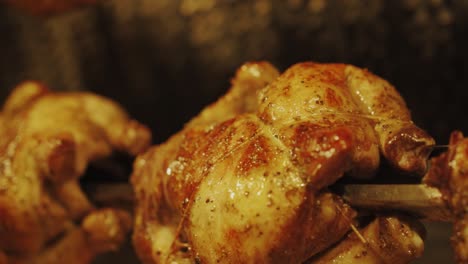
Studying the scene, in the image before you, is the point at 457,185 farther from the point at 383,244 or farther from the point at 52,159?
the point at 52,159

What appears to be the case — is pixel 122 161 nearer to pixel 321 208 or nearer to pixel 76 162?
pixel 76 162

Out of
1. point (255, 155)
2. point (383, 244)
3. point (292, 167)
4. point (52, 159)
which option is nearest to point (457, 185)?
point (383, 244)

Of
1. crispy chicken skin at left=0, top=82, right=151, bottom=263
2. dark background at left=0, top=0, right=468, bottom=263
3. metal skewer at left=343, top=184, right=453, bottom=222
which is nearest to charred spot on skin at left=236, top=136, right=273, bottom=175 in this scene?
metal skewer at left=343, top=184, right=453, bottom=222

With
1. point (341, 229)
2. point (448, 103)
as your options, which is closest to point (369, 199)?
point (341, 229)

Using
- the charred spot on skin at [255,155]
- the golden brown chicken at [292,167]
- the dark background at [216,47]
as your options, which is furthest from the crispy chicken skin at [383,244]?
the dark background at [216,47]

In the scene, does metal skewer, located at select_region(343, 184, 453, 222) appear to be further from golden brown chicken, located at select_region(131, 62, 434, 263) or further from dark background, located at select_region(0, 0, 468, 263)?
dark background, located at select_region(0, 0, 468, 263)

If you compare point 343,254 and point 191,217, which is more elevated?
point 191,217
